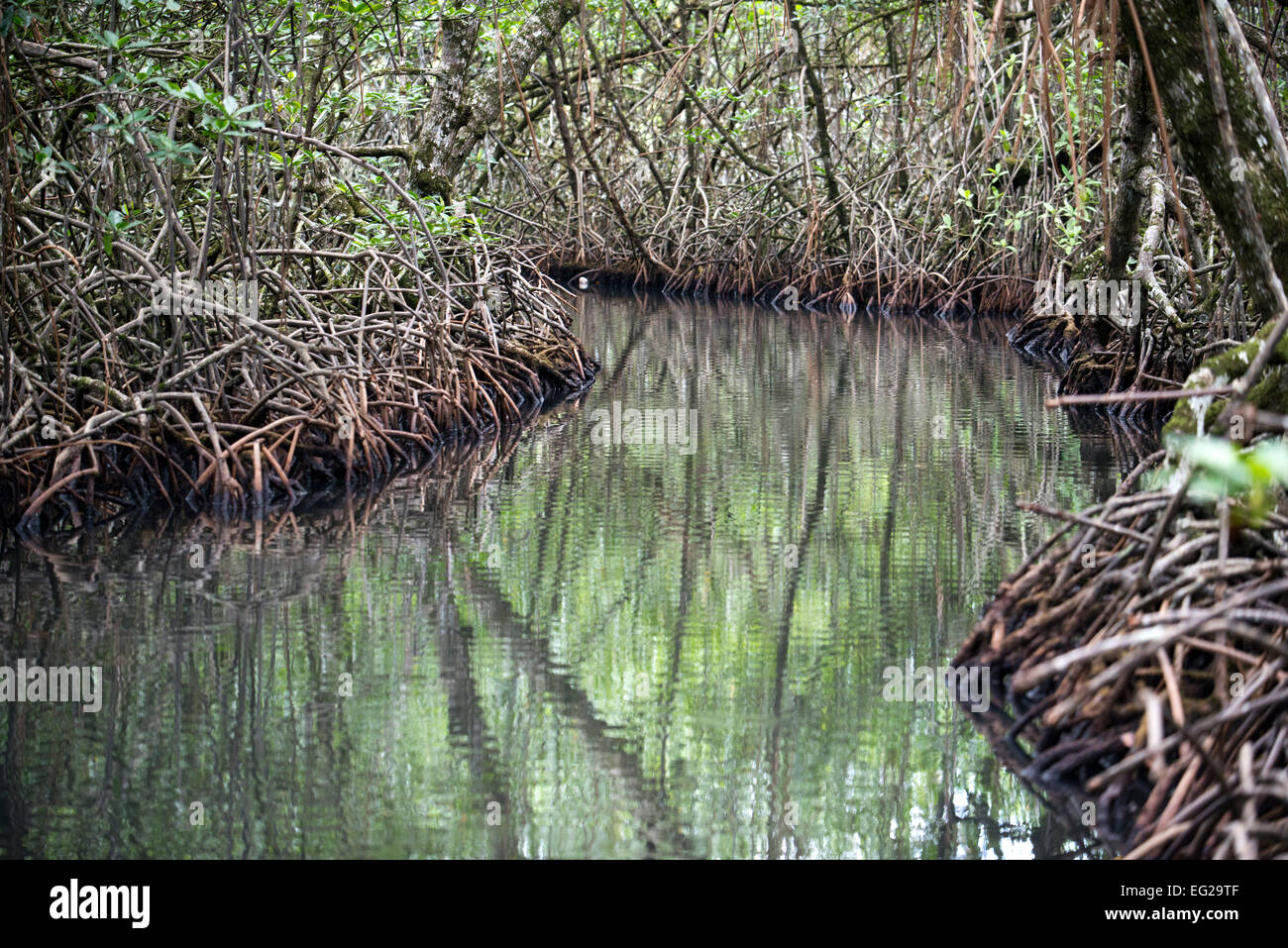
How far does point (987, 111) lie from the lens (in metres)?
12.6

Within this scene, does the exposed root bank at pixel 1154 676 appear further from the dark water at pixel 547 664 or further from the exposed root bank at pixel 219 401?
the exposed root bank at pixel 219 401

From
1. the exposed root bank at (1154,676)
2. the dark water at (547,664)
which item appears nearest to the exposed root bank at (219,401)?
the dark water at (547,664)

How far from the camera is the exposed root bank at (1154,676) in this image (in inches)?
88.4

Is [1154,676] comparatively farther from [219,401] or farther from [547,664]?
[219,401]

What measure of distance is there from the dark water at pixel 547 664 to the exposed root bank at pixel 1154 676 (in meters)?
0.16

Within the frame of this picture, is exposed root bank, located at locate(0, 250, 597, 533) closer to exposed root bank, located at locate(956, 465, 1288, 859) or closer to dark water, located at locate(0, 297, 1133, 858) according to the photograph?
dark water, located at locate(0, 297, 1133, 858)

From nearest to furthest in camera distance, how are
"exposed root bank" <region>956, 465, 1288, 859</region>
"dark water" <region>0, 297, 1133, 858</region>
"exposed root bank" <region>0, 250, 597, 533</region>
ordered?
"exposed root bank" <region>956, 465, 1288, 859</region> → "dark water" <region>0, 297, 1133, 858</region> → "exposed root bank" <region>0, 250, 597, 533</region>

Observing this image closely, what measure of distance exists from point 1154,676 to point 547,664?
1533mm

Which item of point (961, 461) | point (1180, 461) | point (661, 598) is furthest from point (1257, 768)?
point (961, 461)

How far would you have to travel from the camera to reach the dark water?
9.02ft

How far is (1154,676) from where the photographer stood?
2.81 m

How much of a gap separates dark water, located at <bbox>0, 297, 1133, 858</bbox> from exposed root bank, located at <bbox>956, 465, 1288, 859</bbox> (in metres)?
0.16

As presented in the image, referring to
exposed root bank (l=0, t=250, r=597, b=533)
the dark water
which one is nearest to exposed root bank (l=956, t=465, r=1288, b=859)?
the dark water
